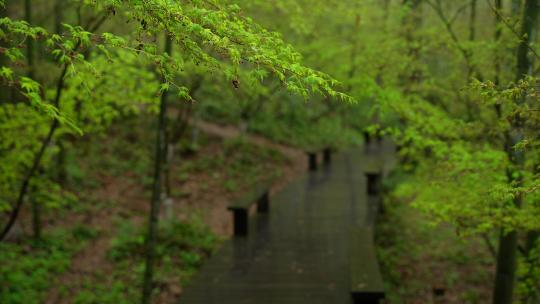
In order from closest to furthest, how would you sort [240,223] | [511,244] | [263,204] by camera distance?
1. [511,244]
2. [240,223]
3. [263,204]

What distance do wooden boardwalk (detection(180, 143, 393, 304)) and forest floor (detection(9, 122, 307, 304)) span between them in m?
1.35

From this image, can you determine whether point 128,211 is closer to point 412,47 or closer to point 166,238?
point 166,238

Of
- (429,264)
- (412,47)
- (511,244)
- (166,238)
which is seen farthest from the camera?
(166,238)

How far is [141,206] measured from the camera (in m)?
13.9

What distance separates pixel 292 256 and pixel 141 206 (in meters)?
6.95

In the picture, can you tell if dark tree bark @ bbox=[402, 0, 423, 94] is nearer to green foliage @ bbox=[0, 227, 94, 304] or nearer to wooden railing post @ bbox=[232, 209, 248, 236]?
wooden railing post @ bbox=[232, 209, 248, 236]

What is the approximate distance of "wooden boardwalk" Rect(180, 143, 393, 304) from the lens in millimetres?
6816

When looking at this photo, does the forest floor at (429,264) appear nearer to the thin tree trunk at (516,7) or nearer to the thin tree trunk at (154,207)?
the thin tree trunk at (516,7)

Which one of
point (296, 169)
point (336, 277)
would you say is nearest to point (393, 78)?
point (336, 277)

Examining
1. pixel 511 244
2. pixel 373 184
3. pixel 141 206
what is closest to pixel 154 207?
pixel 511 244

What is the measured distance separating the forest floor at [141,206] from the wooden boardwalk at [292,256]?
1.35 meters

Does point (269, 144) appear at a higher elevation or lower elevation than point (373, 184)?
higher

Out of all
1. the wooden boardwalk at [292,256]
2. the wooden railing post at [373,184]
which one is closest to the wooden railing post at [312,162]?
the wooden boardwalk at [292,256]

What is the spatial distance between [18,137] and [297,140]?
17451 millimetres
